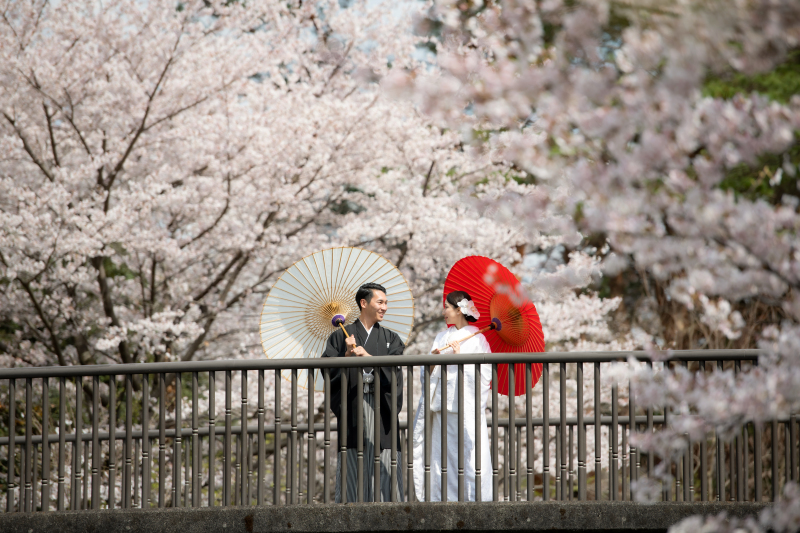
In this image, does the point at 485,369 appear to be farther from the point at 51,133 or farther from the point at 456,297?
the point at 51,133

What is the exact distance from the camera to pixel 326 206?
9.50 metres

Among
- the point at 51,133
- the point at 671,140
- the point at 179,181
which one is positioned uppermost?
the point at 51,133

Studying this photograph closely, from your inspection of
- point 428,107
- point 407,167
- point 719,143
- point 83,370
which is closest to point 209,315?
point 407,167

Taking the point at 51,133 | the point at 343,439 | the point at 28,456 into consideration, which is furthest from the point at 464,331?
the point at 51,133

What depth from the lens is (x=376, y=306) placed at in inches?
202

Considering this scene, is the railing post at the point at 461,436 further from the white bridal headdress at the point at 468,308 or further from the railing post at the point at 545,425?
the white bridal headdress at the point at 468,308

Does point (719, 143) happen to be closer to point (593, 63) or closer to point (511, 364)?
point (593, 63)

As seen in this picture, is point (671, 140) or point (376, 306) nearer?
point (671, 140)

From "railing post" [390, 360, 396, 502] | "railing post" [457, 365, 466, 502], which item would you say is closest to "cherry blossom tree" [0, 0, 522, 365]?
"railing post" [390, 360, 396, 502]

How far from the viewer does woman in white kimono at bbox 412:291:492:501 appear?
4.93 meters

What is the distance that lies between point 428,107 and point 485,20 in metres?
0.36

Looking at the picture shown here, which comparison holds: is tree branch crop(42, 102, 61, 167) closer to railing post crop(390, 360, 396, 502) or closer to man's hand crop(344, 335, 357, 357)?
man's hand crop(344, 335, 357, 357)

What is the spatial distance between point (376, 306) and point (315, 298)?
50 cm

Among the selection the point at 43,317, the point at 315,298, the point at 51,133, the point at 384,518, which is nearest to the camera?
the point at 384,518
